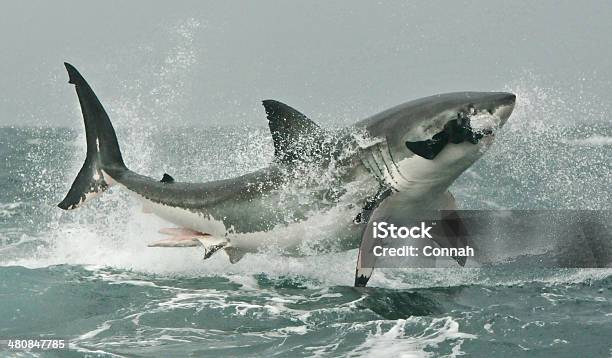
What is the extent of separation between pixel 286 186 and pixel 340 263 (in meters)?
2.43

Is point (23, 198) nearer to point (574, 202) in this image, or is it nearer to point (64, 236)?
point (64, 236)

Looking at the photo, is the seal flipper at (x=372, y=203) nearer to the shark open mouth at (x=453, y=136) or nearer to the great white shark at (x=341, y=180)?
the great white shark at (x=341, y=180)

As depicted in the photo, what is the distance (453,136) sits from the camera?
29.4 feet

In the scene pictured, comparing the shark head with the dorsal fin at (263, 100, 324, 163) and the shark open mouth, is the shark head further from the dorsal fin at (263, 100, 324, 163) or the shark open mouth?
the dorsal fin at (263, 100, 324, 163)

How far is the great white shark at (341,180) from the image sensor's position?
9.02 metres

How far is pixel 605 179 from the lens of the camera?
115 feet

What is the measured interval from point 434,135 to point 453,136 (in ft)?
0.88

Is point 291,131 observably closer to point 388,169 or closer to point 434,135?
point 388,169

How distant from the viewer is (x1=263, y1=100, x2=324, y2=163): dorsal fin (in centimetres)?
1076

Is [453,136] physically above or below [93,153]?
below

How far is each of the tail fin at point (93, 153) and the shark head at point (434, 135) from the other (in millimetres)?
5898

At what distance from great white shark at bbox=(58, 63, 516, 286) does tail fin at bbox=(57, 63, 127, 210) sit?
0.80 meters

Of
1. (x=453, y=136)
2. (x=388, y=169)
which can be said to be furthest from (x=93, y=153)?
(x=453, y=136)

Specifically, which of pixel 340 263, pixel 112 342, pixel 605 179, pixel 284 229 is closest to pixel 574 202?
pixel 605 179
